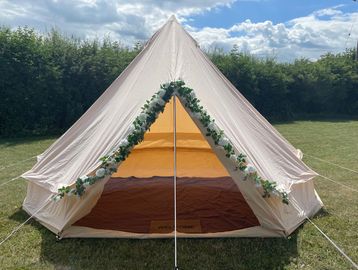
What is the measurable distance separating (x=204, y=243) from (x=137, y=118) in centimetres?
124

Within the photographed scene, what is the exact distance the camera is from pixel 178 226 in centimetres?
362

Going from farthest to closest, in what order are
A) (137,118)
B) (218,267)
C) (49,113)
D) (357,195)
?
(49,113)
(357,195)
(137,118)
(218,267)

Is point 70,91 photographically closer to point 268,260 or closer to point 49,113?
point 49,113

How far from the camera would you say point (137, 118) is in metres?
3.26

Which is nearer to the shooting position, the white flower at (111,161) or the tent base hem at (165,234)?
the white flower at (111,161)

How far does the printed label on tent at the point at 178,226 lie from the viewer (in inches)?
139

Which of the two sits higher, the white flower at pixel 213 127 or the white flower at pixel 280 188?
the white flower at pixel 213 127

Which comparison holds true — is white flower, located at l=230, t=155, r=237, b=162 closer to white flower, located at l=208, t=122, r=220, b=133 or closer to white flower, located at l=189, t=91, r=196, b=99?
white flower, located at l=208, t=122, r=220, b=133

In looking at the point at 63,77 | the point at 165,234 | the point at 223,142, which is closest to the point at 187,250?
the point at 165,234

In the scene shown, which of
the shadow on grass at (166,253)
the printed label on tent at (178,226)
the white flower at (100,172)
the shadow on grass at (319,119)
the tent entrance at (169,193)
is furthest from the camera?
the shadow on grass at (319,119)

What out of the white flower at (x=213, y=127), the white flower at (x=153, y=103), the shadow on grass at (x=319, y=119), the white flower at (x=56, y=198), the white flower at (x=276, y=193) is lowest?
the shadow on grass at (x=319, y=119)

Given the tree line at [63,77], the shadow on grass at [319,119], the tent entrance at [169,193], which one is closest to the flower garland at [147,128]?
the tent entrance at [169,193]

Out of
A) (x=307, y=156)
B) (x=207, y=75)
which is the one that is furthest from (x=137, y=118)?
(x=307, y=156)

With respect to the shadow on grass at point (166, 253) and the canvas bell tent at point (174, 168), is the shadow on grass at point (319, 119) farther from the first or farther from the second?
the shadow on grass at point (166, 253)
